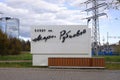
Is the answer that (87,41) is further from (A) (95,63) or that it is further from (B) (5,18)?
(B) (5,18)

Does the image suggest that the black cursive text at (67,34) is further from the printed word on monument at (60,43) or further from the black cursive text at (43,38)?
the black cursive text at (43,38)

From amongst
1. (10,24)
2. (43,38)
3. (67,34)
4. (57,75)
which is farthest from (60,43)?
(10,24)

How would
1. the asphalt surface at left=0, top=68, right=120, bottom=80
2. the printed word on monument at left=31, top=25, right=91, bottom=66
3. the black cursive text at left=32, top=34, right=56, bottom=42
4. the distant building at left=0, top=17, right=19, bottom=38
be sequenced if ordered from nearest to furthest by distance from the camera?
the asphalt surface at left=0, top=68, right=120, bottom=80 < the printed word on monument at left=31, top=25, right=91, bottom=66 < the black cursive text at left=32, top=34, right=56, bottom=42 < the distant building at left=0, top=17, right=19, bottom=38

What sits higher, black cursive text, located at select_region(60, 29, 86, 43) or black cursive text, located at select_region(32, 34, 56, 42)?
black cursive text, located at select_region(60, 29, 86, 43)

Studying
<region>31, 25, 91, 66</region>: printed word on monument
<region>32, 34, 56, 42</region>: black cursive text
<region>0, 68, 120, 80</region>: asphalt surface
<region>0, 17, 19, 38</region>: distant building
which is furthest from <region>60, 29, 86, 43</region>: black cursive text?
<region>0, 17, 19, 38</region>: distant building

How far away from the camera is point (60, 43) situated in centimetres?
3566

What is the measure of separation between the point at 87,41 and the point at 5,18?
78967 millimetres

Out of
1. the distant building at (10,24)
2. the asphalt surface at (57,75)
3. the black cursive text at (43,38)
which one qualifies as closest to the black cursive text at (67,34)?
the black cursive text at (43,38)

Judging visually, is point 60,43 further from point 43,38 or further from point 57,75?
point 57,75

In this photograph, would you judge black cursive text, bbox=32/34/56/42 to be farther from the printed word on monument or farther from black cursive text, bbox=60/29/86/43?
black cursive text, bbox=60/29/86/43

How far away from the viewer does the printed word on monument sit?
35.5 meters

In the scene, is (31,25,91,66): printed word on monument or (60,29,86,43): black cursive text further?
(60,29,86,43): black cursive text

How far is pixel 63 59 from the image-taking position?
110 feet

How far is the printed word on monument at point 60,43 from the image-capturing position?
3550cm
